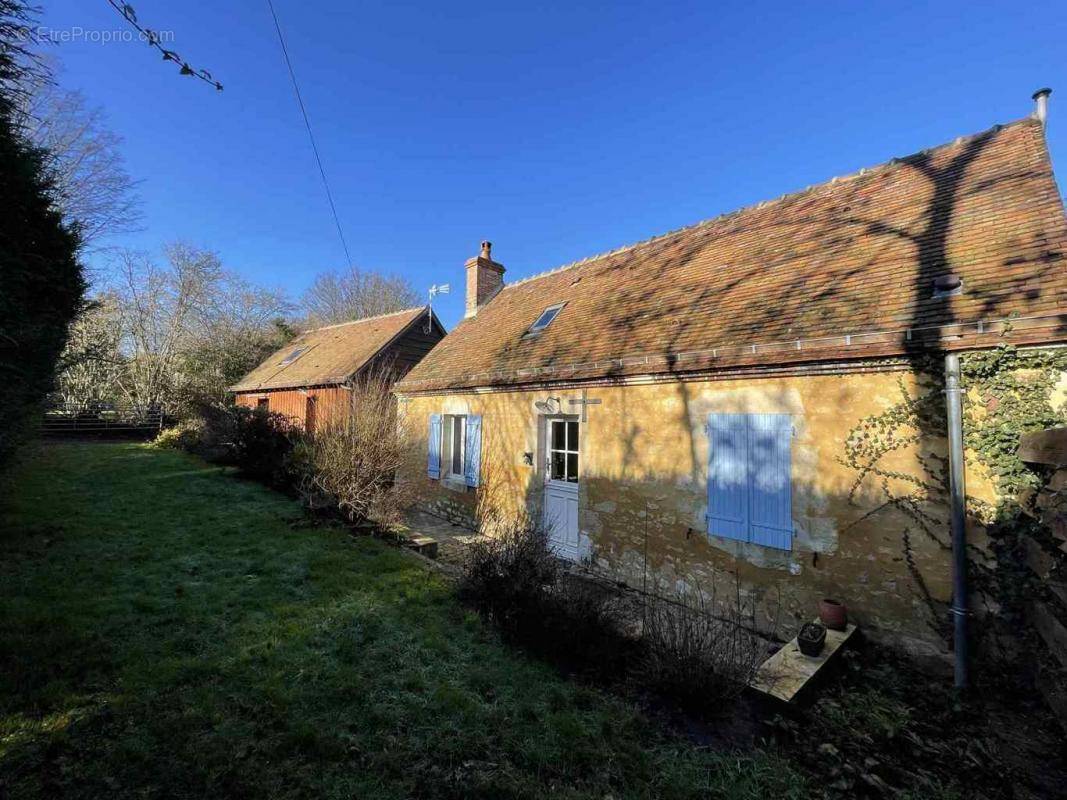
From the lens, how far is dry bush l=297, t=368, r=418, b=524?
814cm

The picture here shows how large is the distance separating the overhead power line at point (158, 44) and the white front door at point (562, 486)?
608 cm

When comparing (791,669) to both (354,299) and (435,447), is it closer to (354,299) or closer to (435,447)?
(435,447)

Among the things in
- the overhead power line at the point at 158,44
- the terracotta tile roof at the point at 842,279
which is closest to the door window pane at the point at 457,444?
the terracotta tile roof at the point at 842,279

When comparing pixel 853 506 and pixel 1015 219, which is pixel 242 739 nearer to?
pixel 853 506

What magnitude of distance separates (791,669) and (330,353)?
1832 cm

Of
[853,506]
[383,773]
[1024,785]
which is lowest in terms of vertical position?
[1024,785]

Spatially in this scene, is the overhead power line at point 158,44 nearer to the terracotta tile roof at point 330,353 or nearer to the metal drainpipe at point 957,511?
the metal drainpipe at point 957,511

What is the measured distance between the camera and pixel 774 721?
3383 mm

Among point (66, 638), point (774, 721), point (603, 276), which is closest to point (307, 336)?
A: point (603, 276)

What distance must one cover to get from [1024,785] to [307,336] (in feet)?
81.6

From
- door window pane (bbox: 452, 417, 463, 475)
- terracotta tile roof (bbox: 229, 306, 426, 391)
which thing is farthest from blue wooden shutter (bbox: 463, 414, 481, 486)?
terracotta tile roof (bbox: 229, 306, 426, 391)

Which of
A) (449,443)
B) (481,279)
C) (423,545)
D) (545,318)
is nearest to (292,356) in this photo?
(481,279)

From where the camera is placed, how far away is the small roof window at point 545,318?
9789 mm

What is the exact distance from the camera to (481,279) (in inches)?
562
